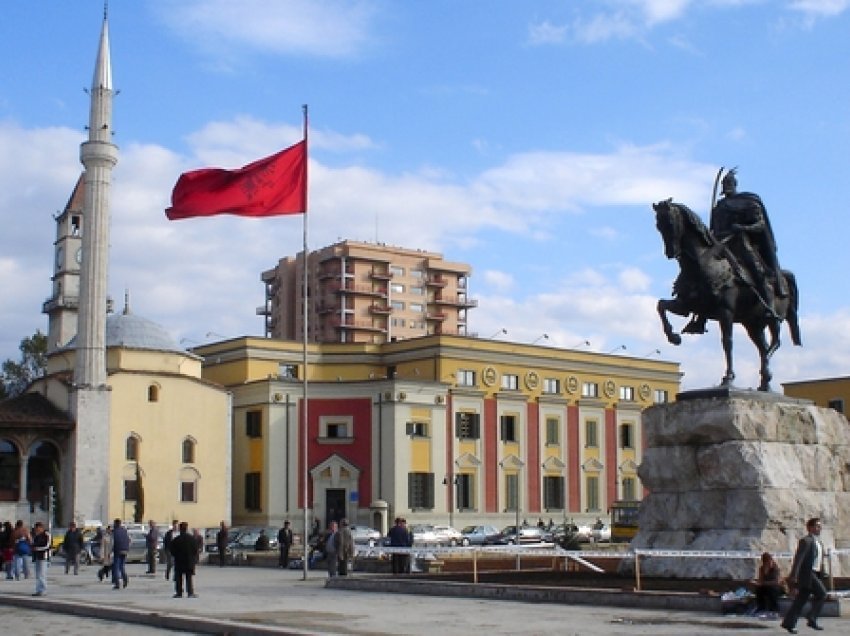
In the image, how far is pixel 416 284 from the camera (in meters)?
117

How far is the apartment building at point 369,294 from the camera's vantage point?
11250cm

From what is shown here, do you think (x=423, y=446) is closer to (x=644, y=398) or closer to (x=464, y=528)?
(x=464, y=528)

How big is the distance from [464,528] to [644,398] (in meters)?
17.8

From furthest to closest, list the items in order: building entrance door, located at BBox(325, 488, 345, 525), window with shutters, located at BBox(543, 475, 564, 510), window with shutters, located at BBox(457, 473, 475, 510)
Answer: window with shutters, located at BBox(543, 475, 564, 510) < window with shutters, located at BBox(457, 473, 475, 510) < building entrance door, located at BBox(325, 488, 345, 525)

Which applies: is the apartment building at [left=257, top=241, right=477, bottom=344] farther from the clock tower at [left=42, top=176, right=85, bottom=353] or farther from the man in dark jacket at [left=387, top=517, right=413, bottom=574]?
the man in dark jacket at [left=387, top=517, right=413, bottom=574]

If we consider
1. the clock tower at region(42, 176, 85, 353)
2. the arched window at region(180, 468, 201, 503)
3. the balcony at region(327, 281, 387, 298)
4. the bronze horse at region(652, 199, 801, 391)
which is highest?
the balcony at region(327, 281, 387, 298)

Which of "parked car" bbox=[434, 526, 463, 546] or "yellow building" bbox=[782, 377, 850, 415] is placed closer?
"parked car" bbox=[434, 526, 463, 546]

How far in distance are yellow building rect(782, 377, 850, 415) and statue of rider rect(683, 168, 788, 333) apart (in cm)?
5295

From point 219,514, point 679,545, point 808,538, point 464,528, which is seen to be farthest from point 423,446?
point 808,538

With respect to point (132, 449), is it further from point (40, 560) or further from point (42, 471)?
point (40, 560)

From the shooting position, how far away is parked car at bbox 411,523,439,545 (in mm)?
52953

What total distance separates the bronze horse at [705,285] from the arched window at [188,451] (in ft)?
142

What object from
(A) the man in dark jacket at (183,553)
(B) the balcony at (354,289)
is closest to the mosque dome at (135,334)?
(A) the man in dark jacket at (183,553)

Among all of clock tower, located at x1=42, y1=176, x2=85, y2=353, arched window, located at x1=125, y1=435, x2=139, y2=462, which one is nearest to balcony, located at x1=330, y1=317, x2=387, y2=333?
clock tower, located at x1=42, y1=176, x2=85, y2=353
